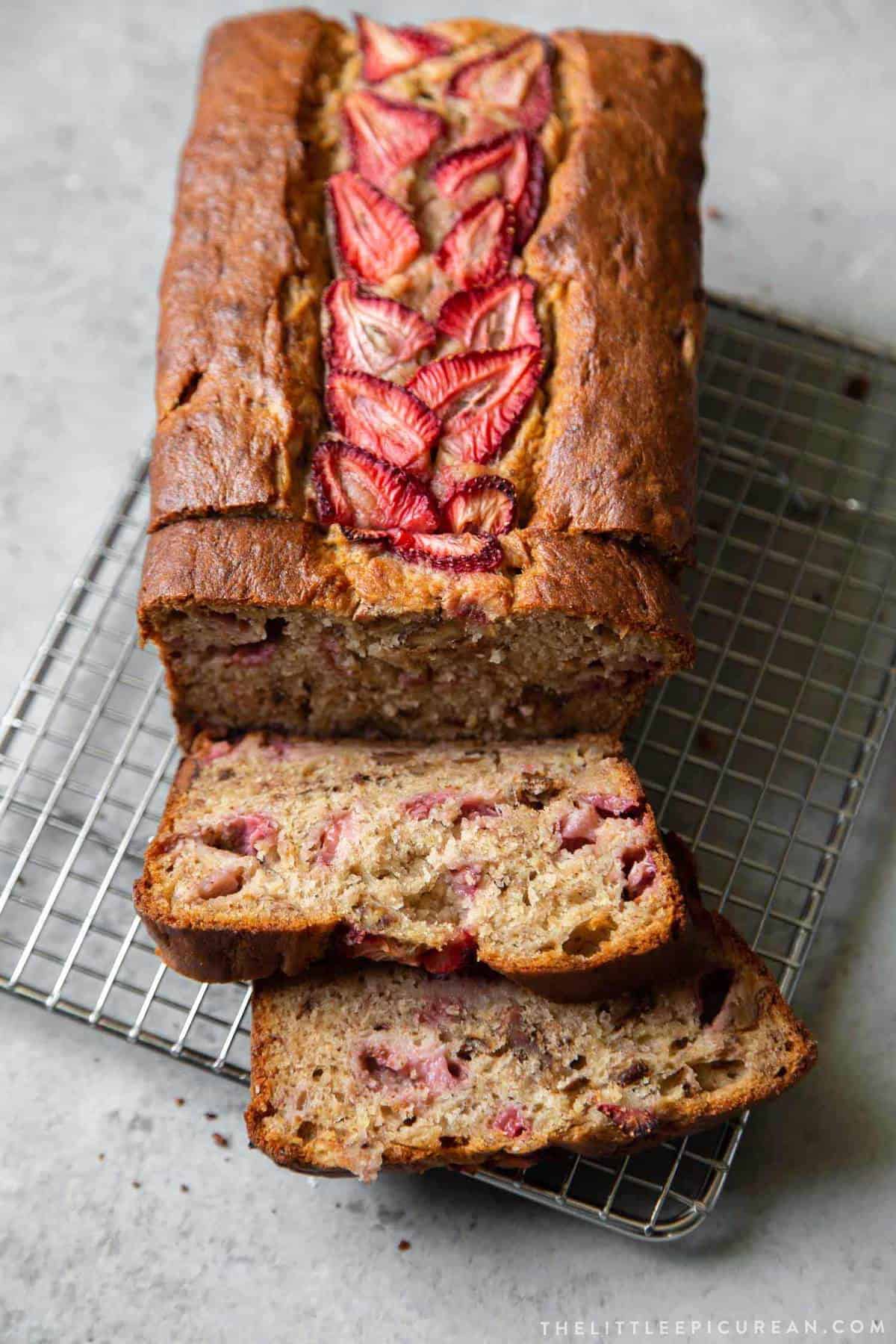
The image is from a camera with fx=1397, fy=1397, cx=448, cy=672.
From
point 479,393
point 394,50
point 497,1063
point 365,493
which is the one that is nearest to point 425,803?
point 497,1063

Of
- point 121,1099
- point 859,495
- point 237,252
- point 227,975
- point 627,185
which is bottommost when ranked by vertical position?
point 121,1099

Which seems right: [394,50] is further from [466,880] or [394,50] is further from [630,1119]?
[630,1119]

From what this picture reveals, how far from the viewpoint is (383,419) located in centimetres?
323

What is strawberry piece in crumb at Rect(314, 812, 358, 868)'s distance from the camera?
3129 millimetres

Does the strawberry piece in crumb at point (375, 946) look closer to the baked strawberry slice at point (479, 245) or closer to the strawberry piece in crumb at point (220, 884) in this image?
the strawberry piece in crumb at point (220, 884)

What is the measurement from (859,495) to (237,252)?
6.49 feet

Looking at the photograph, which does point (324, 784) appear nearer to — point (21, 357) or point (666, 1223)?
point (666, 1223)

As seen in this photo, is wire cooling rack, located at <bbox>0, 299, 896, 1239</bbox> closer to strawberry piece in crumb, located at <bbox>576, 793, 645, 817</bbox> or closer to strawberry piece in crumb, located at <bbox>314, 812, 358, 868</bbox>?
strawberry piece in crumb, located at <bbox>576, 793, 645, 817</bbox>

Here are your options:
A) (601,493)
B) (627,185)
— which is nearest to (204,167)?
(627,185)

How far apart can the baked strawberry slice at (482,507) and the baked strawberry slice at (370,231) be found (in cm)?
65

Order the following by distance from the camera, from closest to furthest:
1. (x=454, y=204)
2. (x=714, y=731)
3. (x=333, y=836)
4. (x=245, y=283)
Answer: (x=333, y=836) < (x=245, y=283) < (x=454, y=204) < (x=714, y=731)

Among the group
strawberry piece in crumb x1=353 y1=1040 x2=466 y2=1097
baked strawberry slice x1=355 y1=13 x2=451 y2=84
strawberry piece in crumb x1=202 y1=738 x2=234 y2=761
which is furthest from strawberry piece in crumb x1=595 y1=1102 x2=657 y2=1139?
baked strawberry slice x1=355 y1=13 x2=451 y2=84

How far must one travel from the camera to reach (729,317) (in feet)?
14.4

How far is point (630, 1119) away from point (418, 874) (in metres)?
0.70
